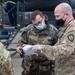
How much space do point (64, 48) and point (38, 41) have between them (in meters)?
1.62

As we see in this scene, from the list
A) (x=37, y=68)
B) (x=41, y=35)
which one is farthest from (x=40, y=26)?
(x=37, y=68)

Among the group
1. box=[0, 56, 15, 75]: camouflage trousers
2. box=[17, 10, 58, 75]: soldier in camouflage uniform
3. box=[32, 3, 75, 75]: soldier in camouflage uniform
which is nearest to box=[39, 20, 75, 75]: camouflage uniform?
box=[32, 3, 75, 75]: soldier in camouflage uniform

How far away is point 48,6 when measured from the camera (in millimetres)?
11859

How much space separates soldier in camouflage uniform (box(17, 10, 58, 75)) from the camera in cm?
518

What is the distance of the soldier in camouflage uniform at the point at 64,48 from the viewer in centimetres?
361

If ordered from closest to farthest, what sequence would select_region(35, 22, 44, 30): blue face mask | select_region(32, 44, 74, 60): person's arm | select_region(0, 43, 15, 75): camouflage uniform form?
select_region(0, 43, 15, 75): camouflage uniform < select_region(32, 44, 74, 60): person's arm < select_region(35, 22, 44, 30): blue face mask

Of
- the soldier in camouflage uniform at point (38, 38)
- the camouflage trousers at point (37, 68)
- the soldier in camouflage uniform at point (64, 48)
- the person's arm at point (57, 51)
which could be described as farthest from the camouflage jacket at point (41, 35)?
the person's arm at point (57, 51)

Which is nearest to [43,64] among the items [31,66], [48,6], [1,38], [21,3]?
[31,66]

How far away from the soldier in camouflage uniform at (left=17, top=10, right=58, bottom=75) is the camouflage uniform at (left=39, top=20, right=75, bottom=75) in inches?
52.8

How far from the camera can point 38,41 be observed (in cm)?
519

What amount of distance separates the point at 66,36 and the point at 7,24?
725 cm

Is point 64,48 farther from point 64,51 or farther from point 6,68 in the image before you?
point 6,68

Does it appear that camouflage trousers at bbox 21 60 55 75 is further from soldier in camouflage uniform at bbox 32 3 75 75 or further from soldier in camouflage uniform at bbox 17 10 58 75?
soldier in camouflage uniform at bbox 32 3 75 75

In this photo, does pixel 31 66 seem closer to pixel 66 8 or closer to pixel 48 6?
pixel 66 8
